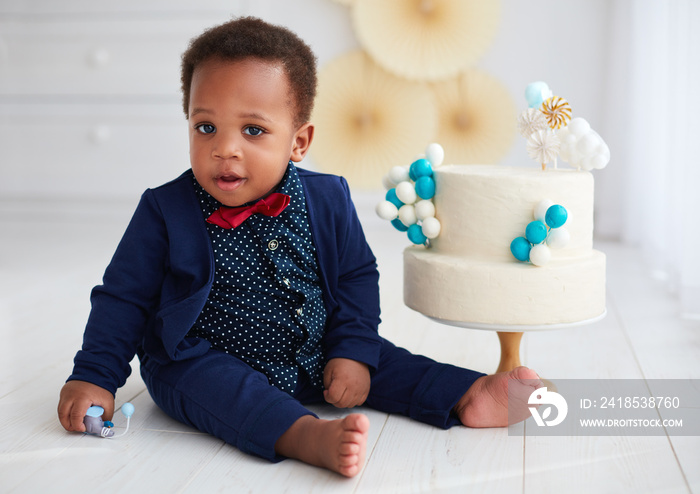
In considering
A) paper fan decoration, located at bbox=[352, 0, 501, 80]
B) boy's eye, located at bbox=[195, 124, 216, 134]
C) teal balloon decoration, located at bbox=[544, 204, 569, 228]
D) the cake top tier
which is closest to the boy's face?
boy's eye, located at bbox=[195, 124, 216, 134]

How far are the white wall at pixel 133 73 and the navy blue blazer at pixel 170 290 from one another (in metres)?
1.72

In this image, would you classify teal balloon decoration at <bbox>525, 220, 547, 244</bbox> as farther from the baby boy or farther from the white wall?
the white wall

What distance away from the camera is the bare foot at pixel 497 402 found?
896 mm

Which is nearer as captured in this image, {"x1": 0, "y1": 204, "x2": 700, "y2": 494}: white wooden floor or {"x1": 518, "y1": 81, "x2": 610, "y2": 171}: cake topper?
{"x1": 0, "y1": 204, "x2": 700, "y2": 494}: white wooden floor

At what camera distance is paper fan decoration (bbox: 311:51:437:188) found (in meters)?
2.62

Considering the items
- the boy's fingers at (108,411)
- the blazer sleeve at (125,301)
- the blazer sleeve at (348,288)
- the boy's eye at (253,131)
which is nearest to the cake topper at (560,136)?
the blazer sleeve at (348,288)

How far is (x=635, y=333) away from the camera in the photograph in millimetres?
1361

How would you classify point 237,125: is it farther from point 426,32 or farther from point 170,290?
point 426,32

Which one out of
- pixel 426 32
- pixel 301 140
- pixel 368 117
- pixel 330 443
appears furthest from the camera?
pixel 368 117

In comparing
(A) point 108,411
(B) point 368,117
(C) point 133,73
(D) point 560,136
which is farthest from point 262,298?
(C) point 133,73

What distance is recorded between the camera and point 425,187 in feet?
3.30

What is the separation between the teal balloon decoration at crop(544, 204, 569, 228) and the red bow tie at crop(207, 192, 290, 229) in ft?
1.09

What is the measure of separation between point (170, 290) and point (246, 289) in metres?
0.10

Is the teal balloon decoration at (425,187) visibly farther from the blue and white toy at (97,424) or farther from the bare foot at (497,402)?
the blue and white toy at (97,424)
